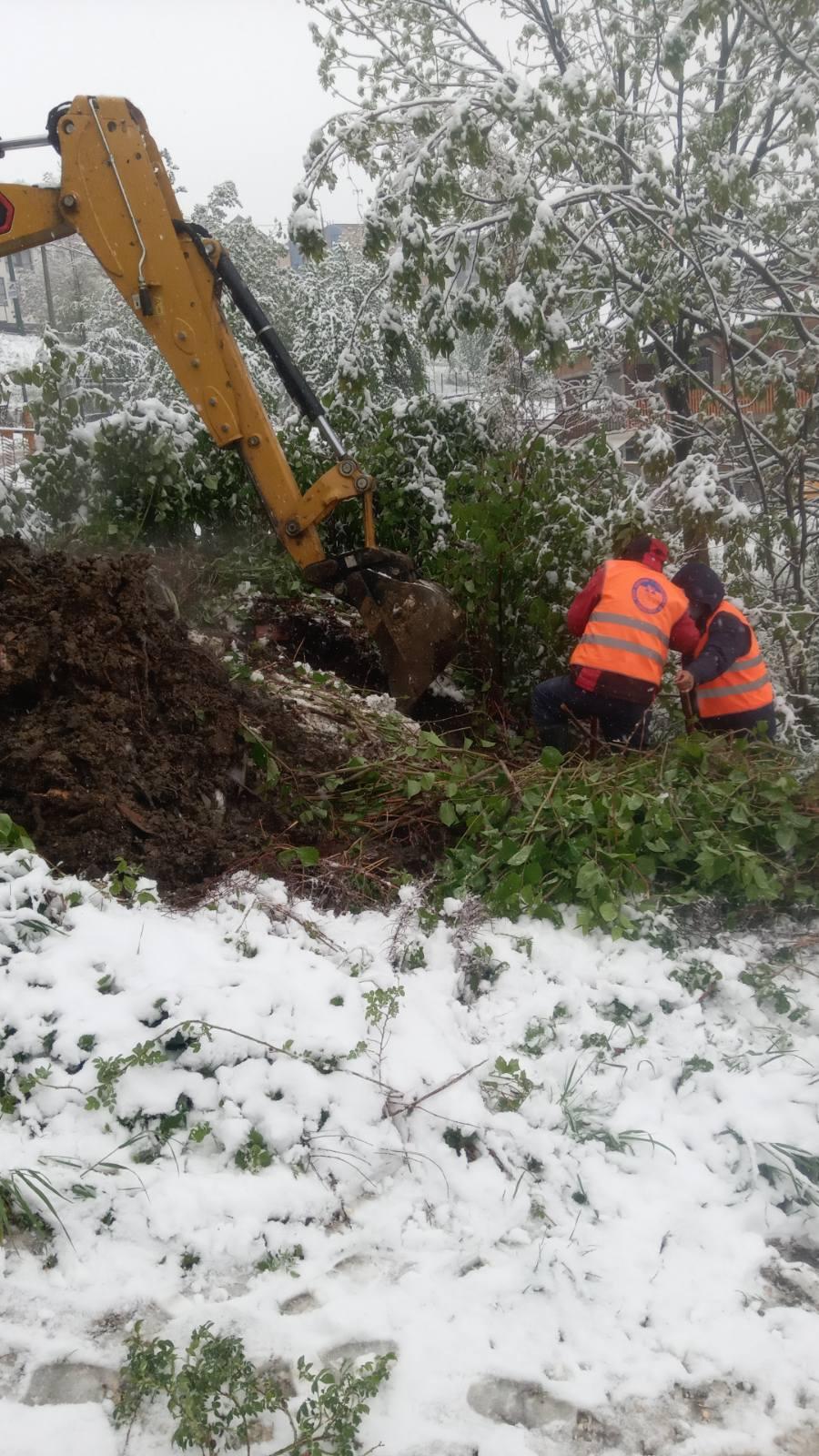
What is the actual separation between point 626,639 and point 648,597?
9.1 inches

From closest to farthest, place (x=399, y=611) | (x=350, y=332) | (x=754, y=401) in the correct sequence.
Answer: (x=399, y=611) → (x=754, y=401) → (x=350, y=332)

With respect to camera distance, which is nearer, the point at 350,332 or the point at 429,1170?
the point at 429,1170

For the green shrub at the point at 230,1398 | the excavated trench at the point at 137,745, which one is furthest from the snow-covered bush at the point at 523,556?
the green shrub at the point at 230,1398

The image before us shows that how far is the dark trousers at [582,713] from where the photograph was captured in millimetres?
5125

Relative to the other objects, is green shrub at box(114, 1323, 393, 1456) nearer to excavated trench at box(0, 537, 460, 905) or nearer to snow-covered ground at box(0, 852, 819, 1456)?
snow-covered ground at box(0, 852, 819, 1456)

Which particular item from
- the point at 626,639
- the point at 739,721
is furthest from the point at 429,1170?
the point at 739,721

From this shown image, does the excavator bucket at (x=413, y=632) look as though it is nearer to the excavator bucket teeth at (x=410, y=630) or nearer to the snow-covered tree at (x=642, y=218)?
the excavator bucket teeth at (x=410, y=630)

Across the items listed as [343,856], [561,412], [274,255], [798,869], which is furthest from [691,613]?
[274,255]

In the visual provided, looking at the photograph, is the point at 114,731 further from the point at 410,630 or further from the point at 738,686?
the point at 738,686

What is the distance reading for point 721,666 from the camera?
199 inches

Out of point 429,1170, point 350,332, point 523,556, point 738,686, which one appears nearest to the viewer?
point 429,1170

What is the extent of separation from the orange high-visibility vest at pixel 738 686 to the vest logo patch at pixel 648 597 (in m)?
0.39

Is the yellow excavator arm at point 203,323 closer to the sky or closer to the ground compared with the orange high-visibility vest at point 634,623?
closer to the sky

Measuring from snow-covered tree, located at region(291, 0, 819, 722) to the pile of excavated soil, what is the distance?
9.42 ft
